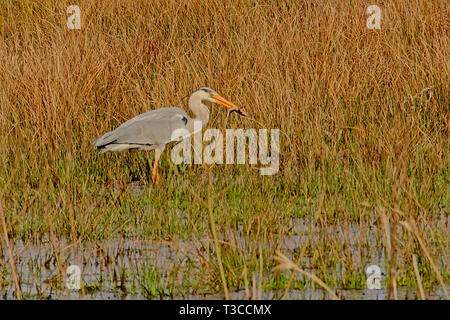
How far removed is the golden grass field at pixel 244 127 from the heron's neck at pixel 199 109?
0.25m

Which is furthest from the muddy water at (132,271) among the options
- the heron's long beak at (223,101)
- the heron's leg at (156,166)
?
the heron's long beak at (223,101)

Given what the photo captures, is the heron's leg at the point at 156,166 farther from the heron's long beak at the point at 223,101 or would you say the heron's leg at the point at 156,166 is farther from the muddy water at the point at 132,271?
the muddy water at the point at 132,271

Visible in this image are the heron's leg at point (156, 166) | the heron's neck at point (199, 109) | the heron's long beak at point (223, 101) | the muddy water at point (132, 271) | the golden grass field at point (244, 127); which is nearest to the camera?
the muddy water at point (132, 271)

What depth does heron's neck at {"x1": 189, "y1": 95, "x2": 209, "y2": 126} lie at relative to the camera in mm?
7012

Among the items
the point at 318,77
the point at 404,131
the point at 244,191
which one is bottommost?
the point at 244,191

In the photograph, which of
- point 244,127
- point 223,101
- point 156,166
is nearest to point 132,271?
point 156,166

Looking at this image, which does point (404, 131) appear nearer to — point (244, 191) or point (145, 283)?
point (244, 191)

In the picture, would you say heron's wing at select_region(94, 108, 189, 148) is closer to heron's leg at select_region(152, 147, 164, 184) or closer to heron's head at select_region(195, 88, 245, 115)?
heron's leg at select_region(152, 147, 164, 184)

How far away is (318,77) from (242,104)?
2.43 ft

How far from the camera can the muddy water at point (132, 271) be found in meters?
4.14

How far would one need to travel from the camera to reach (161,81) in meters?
8.04

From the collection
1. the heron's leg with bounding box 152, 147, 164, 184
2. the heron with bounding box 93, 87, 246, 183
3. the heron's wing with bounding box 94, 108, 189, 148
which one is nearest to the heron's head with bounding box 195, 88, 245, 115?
the heron with bounding box 93, 87, 246, 183
